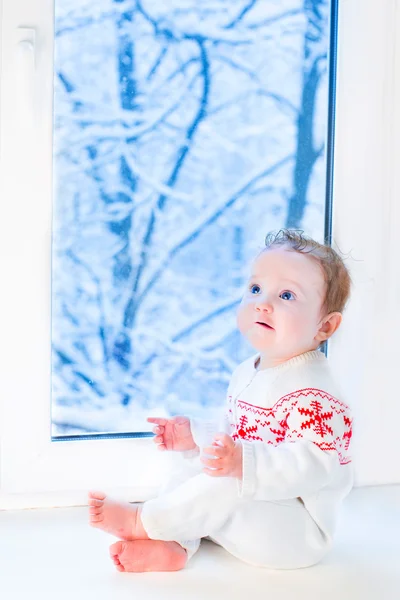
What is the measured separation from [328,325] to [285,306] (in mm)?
88

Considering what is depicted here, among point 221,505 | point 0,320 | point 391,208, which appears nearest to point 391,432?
point 391,208

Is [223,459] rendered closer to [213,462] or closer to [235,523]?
[213,462]

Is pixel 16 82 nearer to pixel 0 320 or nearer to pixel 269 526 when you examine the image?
pixel 0 320

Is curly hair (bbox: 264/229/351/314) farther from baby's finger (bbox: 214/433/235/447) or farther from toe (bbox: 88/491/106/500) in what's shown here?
toe (bbox: 88/491/106/500)

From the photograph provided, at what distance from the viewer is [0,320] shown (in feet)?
4.21

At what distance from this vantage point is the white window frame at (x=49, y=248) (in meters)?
1.26

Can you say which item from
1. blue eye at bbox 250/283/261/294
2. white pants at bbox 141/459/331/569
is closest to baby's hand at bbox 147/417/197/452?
white pants at bbox 141/459/331/569

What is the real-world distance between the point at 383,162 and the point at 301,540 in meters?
0.70

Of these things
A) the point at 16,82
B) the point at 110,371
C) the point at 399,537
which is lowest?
the point at 399,537

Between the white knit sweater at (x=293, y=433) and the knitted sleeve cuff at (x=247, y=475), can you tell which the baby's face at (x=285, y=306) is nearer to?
the white knit sweater at (x=293, y=433)

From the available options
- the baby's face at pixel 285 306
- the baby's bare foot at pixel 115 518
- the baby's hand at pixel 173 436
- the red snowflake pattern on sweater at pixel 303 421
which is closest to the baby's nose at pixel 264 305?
the baby's face at pixel 285 306

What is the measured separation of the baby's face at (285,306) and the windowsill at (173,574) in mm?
312

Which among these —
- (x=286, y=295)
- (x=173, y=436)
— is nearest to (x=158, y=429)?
(x=173, y=436)

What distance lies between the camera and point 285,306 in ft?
3.85
